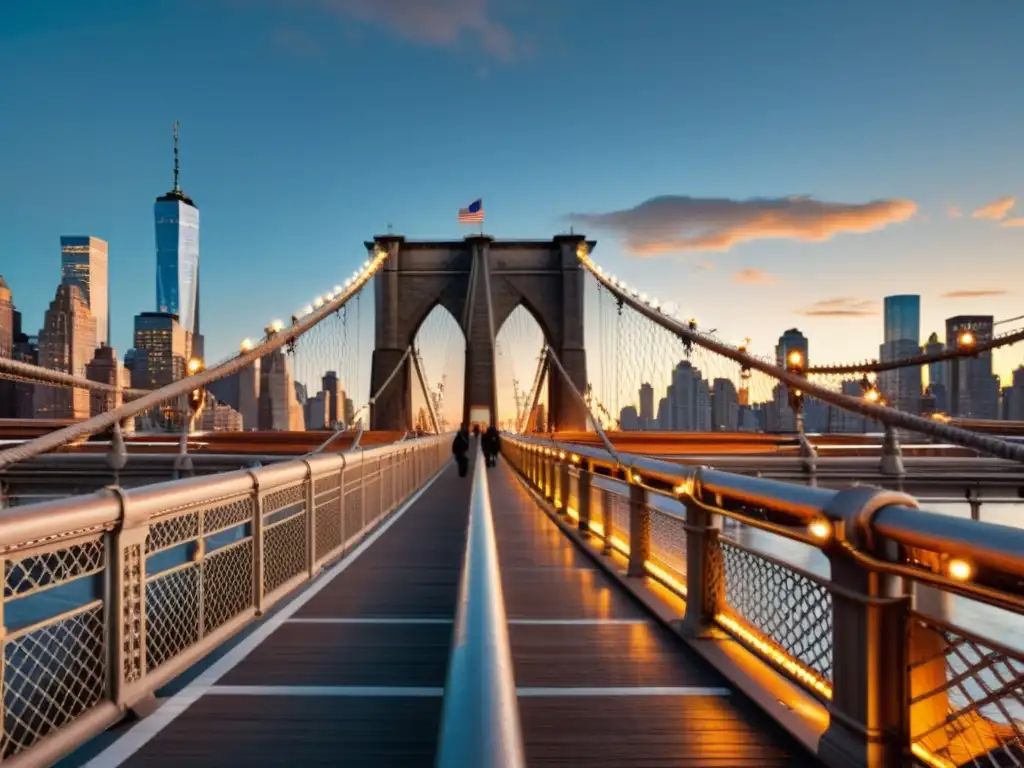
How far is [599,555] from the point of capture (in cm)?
771

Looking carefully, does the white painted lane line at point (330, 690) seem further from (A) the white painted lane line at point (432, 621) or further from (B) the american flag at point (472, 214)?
(B) the american flag at point (472, 214)

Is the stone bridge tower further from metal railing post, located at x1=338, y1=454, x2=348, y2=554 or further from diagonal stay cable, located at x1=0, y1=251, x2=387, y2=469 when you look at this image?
metal railing post, located at x1=338, y1=454, x2=348, y2=554

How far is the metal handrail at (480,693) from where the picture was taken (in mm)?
1007

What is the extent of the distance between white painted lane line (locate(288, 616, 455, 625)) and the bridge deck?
13 millimetres

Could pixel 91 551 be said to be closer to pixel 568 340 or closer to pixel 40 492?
pixel 40 492

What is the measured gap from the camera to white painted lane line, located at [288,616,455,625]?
5398 millimetres

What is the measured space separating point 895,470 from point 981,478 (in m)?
5.66

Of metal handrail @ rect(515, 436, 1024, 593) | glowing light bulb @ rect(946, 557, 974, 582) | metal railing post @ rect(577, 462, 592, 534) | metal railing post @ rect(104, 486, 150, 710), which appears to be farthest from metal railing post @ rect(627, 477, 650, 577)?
glowing light bulb @ rect(946, 557, 974, 582)

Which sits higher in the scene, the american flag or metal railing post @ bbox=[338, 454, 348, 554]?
the american flag

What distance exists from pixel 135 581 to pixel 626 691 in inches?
86.3

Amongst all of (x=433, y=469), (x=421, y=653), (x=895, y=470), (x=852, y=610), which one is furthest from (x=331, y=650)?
(x=433, y=469)

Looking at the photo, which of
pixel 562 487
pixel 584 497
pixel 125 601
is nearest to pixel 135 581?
pixel 125 601

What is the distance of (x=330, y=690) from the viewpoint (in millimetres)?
3975

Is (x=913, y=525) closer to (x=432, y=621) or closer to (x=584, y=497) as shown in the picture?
(x=432, y=621)
